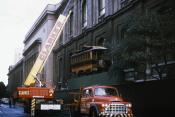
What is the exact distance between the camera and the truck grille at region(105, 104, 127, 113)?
19016 mm

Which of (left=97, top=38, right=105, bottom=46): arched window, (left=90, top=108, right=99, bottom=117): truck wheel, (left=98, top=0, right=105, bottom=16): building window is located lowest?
(left=90, top=108, right=99, bottom=117): truck wheel

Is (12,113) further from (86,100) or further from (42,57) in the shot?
(86,100)

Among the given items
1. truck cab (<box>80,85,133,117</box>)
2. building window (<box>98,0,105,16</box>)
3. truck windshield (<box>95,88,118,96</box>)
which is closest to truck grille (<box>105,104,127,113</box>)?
truck cab (<box>80,85,133,117</box>)

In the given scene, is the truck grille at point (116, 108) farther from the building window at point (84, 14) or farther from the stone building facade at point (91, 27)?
the building window at point (84, 14)

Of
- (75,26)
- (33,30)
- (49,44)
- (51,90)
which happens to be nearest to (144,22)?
(51,90)

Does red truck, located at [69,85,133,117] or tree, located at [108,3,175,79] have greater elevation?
tree, located at [108,3,175,79]

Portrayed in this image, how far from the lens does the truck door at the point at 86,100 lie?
68.0 ft

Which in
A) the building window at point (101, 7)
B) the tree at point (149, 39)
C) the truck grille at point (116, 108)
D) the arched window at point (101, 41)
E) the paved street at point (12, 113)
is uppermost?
the building window at point (101, 7)

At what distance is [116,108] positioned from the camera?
19.1 metres

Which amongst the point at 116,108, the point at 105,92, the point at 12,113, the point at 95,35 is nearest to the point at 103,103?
the point at 116,108

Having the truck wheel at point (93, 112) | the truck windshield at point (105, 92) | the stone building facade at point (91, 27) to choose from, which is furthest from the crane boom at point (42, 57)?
the truck wheel at point (93, 112)

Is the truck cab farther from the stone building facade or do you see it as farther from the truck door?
the stone building facade

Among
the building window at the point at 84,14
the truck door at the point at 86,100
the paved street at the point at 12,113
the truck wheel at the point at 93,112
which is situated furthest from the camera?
the building window at the point at 84,14

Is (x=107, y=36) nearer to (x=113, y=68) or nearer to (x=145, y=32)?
(x=113, y=68)
